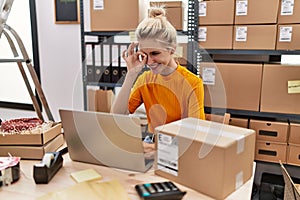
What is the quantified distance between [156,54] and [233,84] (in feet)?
2.83

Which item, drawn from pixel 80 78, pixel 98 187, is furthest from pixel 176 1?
pixel 98 187

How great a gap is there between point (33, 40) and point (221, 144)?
2934 mm

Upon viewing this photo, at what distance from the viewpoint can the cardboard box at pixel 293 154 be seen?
223 cm

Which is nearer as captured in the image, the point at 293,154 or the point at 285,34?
the point at 285,34

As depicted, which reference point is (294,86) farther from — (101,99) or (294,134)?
(101,99)

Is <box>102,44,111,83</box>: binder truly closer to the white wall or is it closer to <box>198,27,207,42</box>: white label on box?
the white wall

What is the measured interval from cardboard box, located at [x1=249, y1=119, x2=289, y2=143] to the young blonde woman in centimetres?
81

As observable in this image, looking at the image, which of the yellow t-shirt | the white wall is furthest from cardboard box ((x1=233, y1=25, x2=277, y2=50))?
the white wall

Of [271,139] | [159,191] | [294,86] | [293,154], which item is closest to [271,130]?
[271,139]

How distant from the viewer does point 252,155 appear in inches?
43.7

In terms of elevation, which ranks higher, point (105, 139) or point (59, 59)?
point (59, 59)

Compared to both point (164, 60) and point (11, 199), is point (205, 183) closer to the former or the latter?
point (11, 199)

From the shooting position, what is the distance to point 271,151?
232cm

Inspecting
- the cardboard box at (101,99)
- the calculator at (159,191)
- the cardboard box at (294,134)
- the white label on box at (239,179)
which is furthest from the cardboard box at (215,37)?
the calculator at (159,191)
